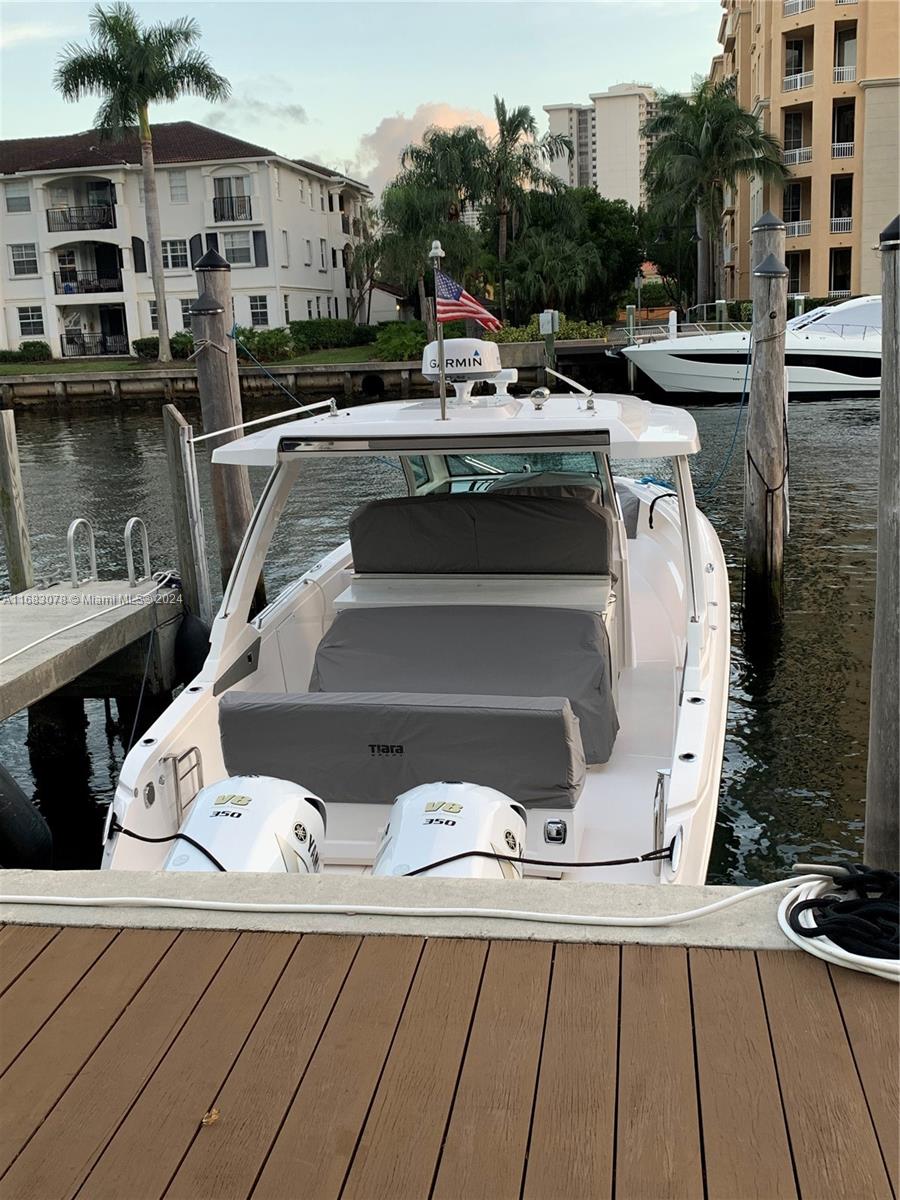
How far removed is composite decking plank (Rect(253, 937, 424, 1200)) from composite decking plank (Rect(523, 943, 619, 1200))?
34 centimetres

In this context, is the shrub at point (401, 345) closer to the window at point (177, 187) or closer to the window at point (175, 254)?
the window at point (175, 254)

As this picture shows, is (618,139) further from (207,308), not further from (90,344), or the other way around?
(207,308)

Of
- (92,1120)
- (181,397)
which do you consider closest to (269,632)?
(92,1120)

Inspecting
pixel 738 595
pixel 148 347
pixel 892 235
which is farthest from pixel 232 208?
pixel 892 235

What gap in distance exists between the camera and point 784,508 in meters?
9.75

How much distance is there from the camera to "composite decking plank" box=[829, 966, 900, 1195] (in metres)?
2.04

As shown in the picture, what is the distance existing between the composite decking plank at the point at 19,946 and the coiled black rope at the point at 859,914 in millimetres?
1842

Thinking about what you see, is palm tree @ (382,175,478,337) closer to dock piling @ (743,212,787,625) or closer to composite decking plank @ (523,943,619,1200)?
dock piling @ (743,212,787,625)

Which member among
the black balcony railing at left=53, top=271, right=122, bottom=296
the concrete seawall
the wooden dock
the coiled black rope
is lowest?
the wooden dock

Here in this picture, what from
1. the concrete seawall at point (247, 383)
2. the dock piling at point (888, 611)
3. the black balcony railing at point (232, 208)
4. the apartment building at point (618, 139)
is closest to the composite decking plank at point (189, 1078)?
the dock piling at point (888, 611)

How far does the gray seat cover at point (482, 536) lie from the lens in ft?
18.7

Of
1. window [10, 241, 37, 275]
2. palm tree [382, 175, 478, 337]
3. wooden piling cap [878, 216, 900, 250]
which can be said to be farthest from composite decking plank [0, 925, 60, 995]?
window [10, 241, 37, 275]

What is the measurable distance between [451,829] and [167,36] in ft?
138

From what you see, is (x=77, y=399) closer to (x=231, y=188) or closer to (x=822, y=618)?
(x=231, y=188)
